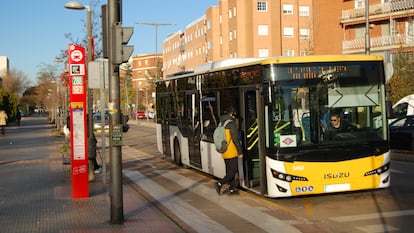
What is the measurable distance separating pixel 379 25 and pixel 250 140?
4025 centimetres

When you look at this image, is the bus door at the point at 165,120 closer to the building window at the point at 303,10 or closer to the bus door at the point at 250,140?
the bus door at the point at 250,140

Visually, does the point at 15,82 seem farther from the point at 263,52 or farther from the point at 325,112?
the point at 325,112

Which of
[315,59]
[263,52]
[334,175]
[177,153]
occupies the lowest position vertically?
[177,153]

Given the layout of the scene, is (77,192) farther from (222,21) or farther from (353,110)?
(222,21)

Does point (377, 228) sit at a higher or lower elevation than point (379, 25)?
lower

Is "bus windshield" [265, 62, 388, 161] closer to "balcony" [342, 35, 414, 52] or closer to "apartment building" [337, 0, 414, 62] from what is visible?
"balcony" [342, 35, 414, 52]

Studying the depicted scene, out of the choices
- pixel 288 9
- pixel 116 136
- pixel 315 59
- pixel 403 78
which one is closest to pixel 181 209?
pixel 116 136

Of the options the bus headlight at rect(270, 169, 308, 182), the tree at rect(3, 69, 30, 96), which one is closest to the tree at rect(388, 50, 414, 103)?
the bus headlight at rect(270, 169, 308, 182)

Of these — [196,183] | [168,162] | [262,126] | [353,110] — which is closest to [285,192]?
[262,126]

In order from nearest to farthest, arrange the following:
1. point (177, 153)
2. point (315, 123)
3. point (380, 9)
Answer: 1. point (315, 123)
2. point (177, 153)
3. point (380, 9)

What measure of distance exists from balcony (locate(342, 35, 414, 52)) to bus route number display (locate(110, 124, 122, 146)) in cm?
3727

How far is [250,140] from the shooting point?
35.9ft

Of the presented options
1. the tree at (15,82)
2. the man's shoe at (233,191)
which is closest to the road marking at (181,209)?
the man's shoe at (233,191)

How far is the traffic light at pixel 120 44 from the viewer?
8.22m
